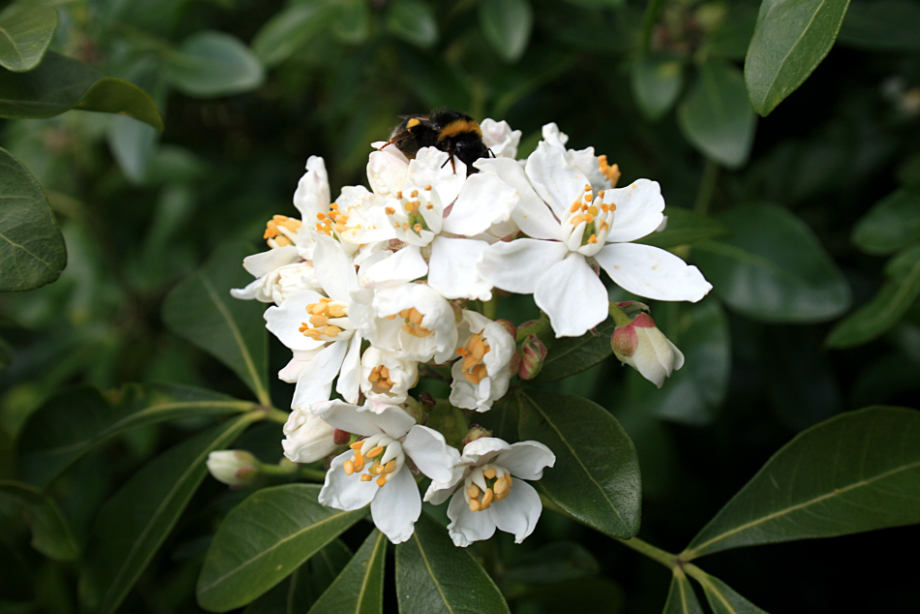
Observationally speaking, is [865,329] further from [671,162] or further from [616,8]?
[616,8]

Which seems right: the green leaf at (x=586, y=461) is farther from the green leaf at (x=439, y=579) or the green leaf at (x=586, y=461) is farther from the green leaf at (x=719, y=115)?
the green leaf at (x=719, y=115)

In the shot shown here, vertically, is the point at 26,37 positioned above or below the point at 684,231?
above

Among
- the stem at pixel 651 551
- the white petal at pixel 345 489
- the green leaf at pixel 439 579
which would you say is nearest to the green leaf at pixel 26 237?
the white petal at pixel 345 489

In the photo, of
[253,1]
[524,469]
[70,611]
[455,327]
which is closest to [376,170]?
[455,327]

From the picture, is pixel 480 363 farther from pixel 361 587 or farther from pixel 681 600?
pixel 681 600

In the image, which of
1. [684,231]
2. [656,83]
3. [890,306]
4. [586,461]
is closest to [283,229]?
[586,461]

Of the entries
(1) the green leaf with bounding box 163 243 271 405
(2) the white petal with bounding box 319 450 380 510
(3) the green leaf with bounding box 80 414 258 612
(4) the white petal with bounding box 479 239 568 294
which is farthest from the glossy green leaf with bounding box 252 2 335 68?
(2) the white petal with bounding box 319 450 380 510
